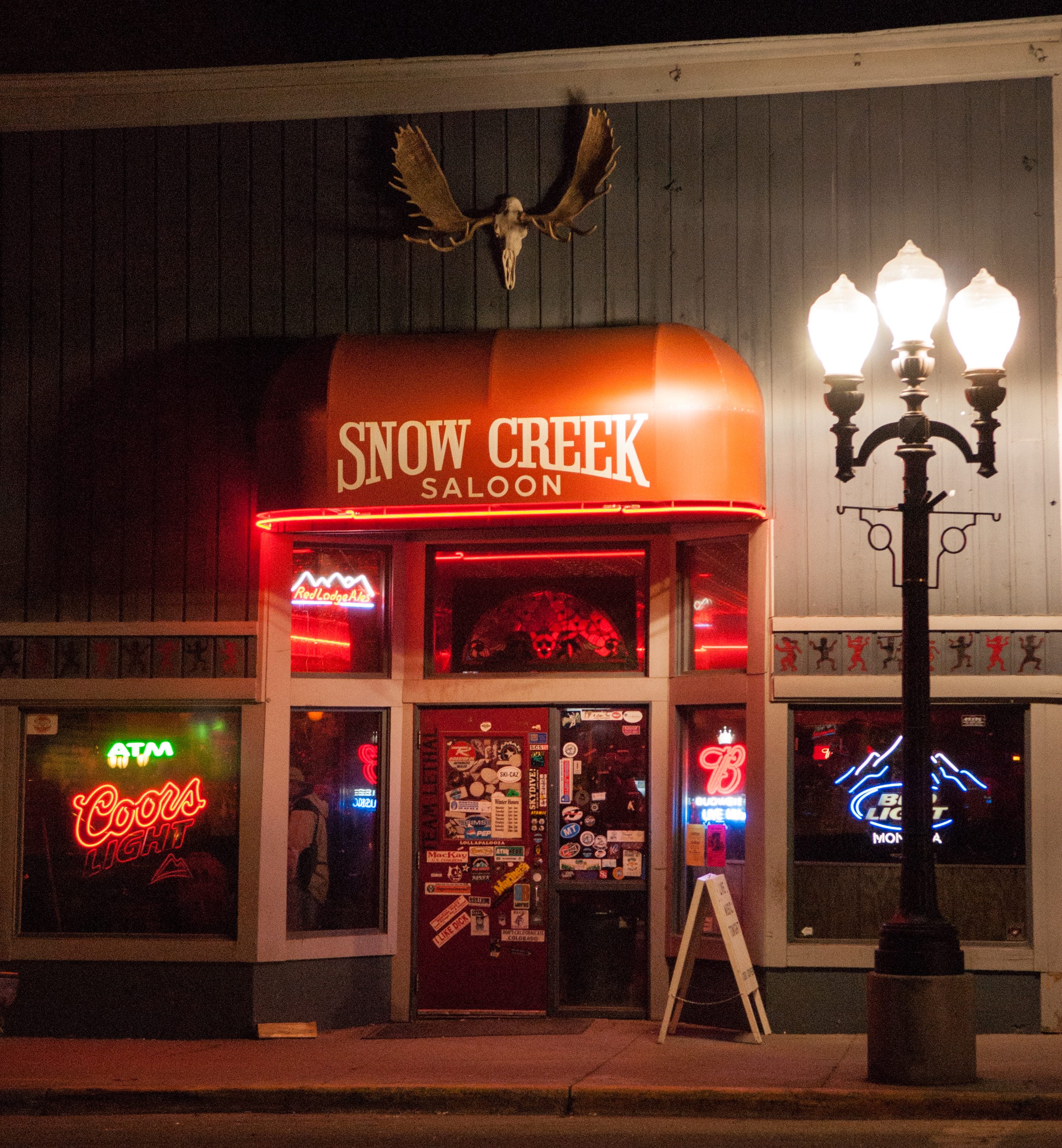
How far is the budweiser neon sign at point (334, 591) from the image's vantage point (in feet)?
37.3

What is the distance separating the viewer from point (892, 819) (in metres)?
10.5

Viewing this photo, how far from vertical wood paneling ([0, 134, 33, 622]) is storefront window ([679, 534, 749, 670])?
5282 millimetres

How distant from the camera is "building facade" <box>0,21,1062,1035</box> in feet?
34.1

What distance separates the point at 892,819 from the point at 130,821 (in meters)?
5.80

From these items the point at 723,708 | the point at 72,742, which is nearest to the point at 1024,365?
the point at 723,708

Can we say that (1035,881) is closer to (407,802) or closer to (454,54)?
(407,802)

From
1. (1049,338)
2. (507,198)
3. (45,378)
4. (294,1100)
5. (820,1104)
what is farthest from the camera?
(45,378)

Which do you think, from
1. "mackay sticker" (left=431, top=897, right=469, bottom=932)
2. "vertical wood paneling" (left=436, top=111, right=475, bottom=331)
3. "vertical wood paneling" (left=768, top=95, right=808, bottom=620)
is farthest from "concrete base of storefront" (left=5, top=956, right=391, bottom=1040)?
"vertical wood paneling" (left=436, top=111, right=475, bottom=331)

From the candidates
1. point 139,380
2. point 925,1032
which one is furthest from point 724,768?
point 139,380

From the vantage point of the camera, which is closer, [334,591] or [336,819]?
[336,819]

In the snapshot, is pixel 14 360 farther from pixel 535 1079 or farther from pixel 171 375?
pixel 535 1079

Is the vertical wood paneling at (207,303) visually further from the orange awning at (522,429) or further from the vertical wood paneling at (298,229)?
Result: the orange awning at (522,429)

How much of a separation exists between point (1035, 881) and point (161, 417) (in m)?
7.50

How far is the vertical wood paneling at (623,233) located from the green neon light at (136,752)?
480cm
